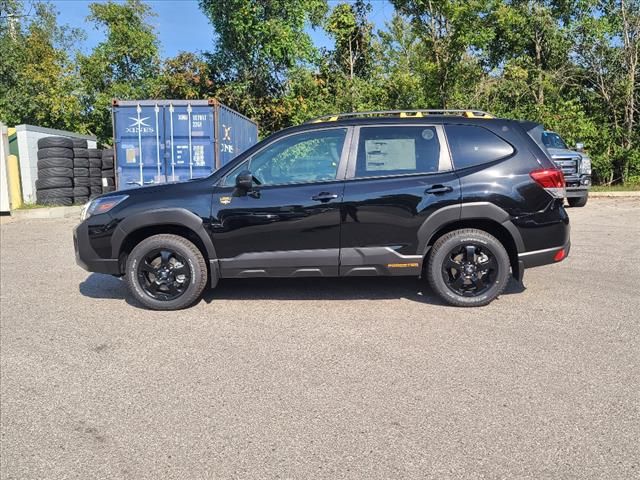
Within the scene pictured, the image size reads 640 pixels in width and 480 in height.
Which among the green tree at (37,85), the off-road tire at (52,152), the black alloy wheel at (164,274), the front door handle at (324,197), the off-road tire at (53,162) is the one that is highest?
the green tree at (37,85)

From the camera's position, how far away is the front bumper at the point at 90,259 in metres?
5.49

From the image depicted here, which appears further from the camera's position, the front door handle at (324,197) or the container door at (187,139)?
the container door at (187,139)

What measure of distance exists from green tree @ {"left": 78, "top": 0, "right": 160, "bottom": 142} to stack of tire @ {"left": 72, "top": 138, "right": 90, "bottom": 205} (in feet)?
22.3

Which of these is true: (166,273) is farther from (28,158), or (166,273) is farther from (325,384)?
(28,158)

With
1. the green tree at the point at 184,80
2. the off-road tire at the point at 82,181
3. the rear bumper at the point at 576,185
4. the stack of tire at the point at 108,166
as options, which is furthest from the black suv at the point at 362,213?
the green tree at the point at 184,80

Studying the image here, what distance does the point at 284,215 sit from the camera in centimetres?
521

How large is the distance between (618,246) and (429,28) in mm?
12961

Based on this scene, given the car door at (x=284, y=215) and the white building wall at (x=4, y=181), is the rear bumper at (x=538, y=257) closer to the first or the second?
the car door at (x=284, y=215)

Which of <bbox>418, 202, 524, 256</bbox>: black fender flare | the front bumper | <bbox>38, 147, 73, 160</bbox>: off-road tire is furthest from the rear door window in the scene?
<bbox>38, 147, 73, 160</bbox>: off-road tire

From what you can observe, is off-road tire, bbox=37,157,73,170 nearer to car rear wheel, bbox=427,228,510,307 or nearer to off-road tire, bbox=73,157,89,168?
off-road tire, bbox=73,157,89,168

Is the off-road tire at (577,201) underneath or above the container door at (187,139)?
underneath

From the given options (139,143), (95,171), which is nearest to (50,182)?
(95,171)

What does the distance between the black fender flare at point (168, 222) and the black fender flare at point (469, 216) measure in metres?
2.12

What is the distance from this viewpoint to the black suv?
17.0 feet
